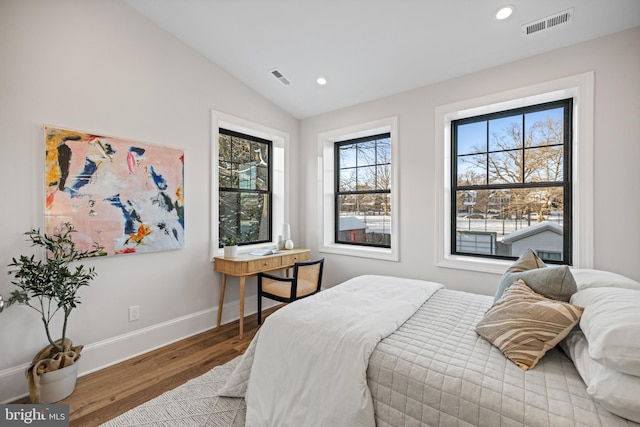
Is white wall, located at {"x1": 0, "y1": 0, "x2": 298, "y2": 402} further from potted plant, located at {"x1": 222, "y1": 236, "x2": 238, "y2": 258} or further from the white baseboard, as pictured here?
potted plant, located at {"x1": 222, "y1": 236, "x2": 238, "y2": 258}

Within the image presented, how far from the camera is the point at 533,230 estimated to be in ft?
8.83

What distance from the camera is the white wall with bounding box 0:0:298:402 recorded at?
1956 millimetres

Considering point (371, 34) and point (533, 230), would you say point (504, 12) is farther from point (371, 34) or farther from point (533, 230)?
point (533, 230)

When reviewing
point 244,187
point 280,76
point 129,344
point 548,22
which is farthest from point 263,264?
point 548,22

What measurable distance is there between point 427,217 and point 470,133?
987mm

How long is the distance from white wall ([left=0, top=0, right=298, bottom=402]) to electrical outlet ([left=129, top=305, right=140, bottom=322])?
38 mm

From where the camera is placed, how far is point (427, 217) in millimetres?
3020

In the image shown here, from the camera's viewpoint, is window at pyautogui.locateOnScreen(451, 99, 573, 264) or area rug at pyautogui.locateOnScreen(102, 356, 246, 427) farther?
window at pyautogui.locateOnScreen(451, 99, 573, 264)

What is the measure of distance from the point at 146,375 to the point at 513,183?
3610 millimetres

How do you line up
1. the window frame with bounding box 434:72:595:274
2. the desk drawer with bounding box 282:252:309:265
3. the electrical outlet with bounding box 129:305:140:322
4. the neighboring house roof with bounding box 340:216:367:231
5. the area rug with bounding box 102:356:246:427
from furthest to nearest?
1. the neighboring house roof with bounding box 340:216:367:231
2. the desk drawer with bounding box 282:252:309:265
3. the electrical outlet with bounding box 129:305:140:322
4. the window frame with bounding box 434:72:595:274
5. the area rug with bounding box 102:356:246:427

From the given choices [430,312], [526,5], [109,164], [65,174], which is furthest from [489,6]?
[65,174]

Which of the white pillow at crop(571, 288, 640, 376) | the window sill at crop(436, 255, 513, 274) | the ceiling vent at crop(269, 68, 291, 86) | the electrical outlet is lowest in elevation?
the electrical outlet


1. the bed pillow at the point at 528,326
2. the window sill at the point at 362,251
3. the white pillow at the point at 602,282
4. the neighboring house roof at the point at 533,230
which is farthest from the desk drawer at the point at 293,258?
the white pillow at the point at 602,282

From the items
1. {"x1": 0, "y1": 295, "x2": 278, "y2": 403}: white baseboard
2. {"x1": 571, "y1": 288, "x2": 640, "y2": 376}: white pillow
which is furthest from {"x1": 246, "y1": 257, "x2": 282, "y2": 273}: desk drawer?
{"x1": 571, "y1": 288, "x2": 640, "y2": 376}: white pillow
